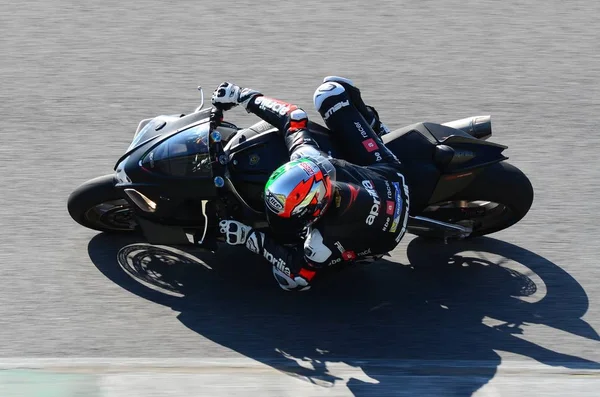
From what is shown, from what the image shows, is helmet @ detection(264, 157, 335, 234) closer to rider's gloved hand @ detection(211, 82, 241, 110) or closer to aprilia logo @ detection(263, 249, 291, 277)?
aprilia logo @ detection(263, 249, 291, 277)

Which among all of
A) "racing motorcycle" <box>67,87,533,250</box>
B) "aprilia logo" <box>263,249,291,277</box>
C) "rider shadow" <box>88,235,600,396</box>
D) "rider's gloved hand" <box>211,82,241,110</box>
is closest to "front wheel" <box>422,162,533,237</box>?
"racing motorcycle" <box>67,87,533,250</box>

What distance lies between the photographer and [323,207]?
627cm

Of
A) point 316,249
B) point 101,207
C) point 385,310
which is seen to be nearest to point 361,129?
point 316,249

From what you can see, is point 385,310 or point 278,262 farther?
point 385,310

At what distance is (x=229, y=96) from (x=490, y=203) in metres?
1.99

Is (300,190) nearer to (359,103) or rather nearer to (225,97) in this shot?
(225,97)

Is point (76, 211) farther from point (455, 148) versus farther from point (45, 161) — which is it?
point (455, 148)

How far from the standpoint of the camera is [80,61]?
9516 millimetres

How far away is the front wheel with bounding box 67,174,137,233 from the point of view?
7.01 metres

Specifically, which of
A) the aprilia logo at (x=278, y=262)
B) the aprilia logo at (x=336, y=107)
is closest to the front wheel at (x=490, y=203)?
the aprilia logo at (x=336, y=107)

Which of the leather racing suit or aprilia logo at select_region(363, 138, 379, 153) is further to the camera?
aprilia logo at select_region(363, 138, 379, 153)

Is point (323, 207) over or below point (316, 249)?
over

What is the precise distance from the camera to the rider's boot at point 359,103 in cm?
711

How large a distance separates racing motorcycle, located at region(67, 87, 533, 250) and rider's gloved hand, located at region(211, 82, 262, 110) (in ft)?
0.21
